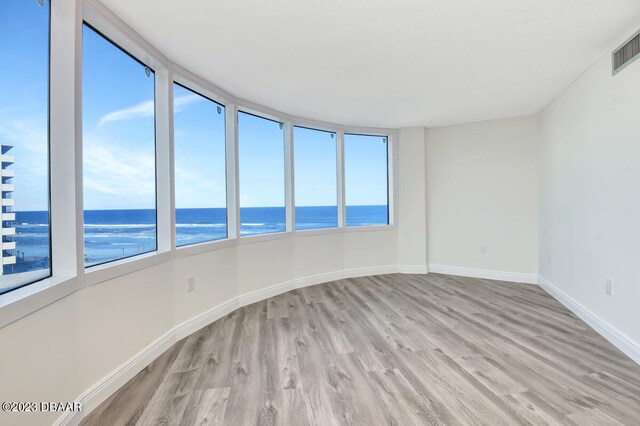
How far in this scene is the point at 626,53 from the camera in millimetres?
2430

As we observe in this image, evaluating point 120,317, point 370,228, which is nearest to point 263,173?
point 370,228

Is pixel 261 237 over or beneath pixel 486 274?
over

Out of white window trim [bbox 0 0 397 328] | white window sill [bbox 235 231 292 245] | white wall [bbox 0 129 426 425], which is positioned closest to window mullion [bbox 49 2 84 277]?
white window trim [bbox 0 0 397 328]

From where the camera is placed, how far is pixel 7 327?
131cm

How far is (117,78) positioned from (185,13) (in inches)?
31.4

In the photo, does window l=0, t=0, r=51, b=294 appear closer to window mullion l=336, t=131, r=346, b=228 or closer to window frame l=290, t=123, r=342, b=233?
window frame l=290, t=123, r=342, b=233

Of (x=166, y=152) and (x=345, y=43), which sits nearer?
(x=345, y=43)

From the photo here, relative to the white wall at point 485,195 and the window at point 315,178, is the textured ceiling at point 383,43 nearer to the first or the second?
the white wall at point 485,195

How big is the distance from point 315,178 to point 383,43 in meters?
3.14

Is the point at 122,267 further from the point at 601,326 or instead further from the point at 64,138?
the point at 601,326

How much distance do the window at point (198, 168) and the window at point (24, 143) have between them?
119 cm

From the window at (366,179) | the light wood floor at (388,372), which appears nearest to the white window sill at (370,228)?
the window at (366,179)

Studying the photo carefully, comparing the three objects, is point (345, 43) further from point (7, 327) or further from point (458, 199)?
point (458, 199)

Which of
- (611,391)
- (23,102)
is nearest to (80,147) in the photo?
(23,102)
